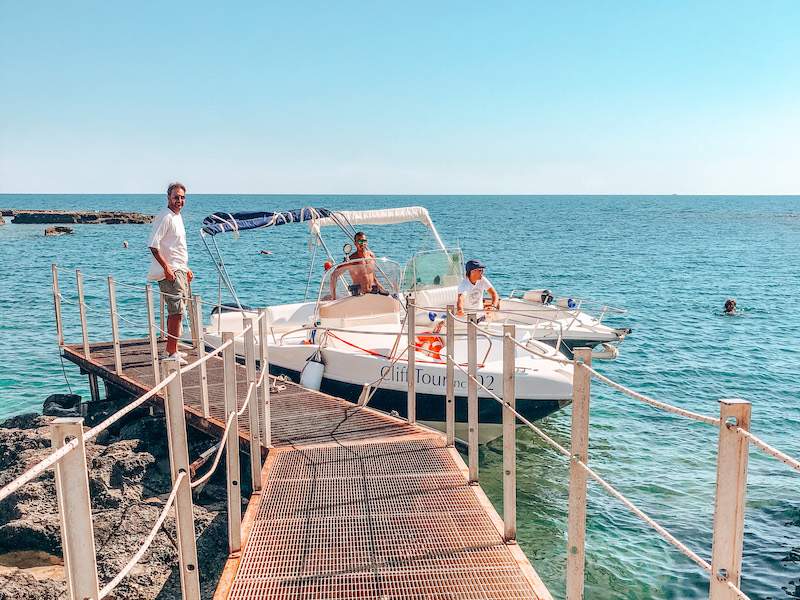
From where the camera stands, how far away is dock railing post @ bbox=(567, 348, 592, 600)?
341 cm

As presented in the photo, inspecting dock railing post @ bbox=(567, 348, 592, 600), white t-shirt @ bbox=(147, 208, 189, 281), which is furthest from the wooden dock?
white t-shirt @ bbox=(147, 208, 189, 281)

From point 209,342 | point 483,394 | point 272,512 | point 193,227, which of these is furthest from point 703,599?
point 193,227

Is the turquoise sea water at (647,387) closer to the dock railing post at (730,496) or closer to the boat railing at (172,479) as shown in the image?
the boat railing at (172,479)

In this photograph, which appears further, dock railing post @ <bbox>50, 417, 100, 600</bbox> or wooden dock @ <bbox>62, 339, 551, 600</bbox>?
wooden dock @ <bbox>62, 339, 551, 600</bbox>

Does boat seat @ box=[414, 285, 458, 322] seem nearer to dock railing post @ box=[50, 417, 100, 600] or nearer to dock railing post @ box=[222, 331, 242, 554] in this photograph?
dock railing post @ box=[222, 331, 242, 554]

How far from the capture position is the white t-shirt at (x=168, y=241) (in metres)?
8.16

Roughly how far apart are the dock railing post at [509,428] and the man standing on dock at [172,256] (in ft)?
15.6

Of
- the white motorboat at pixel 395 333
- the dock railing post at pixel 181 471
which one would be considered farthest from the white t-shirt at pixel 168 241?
the dock railing post at pixel 181 471

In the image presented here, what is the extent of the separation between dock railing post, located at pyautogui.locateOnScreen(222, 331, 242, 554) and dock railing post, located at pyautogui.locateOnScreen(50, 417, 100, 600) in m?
2.30

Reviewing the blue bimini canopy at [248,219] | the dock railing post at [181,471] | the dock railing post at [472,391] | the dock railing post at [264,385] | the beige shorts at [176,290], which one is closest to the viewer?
the dock railing post at [181,471]

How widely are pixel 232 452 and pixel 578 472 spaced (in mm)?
2369

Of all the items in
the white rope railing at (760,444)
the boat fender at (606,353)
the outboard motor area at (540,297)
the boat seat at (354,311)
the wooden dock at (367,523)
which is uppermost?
the white rope railing at (760,444)

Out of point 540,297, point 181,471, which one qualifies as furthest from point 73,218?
point 181,471

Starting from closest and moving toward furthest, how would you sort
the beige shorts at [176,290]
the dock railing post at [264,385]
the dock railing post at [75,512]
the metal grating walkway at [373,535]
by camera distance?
the dock railing post at [75,512], the metal grating walkway at [373,535], the dock railing post at [264,385], the beige shorts at [176,290]
